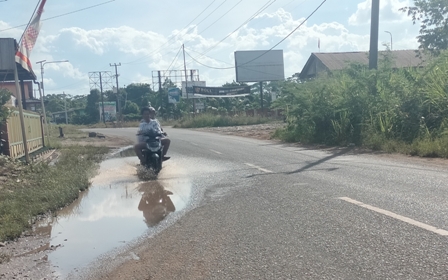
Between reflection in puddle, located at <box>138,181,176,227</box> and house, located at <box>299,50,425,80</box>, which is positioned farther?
house, located at <box>299,50,425,80</box>

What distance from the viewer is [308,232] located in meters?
5.87

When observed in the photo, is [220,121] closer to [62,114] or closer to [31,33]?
[31,33]

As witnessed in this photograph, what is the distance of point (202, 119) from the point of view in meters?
56.7

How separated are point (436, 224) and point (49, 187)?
7.62 m

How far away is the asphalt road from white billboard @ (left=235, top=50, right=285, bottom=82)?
164 ft

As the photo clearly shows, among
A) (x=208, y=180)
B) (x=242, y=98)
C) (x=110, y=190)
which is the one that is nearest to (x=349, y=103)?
(x=208, y=180)

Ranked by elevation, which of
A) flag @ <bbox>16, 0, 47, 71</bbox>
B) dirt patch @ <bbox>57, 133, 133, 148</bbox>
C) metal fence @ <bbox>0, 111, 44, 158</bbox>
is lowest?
dirt patch @ <bbox>57, 133, 133, 148</bbox>

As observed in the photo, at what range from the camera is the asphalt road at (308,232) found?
15.3 ft

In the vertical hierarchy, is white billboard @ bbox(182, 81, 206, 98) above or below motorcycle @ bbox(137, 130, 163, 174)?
above

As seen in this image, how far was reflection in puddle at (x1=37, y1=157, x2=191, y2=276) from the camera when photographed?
6.19 meters

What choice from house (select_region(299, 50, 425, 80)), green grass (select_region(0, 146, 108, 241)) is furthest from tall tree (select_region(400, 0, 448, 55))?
green grass (select_region(0, 146, 108, 241))

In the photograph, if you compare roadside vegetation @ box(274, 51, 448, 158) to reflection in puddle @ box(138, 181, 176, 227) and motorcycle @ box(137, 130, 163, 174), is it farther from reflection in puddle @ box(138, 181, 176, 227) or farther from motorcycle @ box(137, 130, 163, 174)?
reflection in puddle @ box(138, 181, 176, 227)

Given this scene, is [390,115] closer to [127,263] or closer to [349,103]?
[349,103]

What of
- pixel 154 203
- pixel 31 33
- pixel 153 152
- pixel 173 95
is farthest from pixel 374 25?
pixel 173 95
